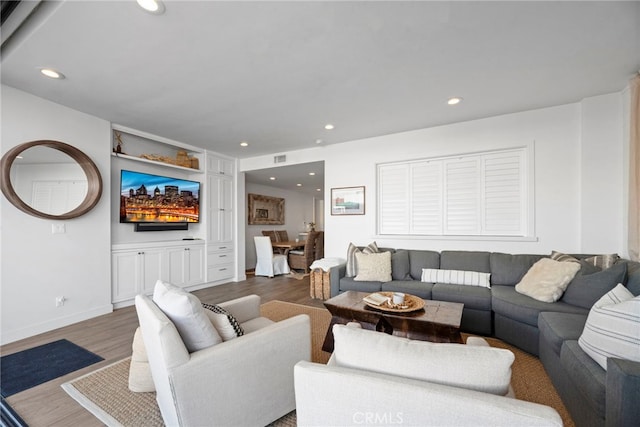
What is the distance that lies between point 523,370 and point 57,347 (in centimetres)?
410

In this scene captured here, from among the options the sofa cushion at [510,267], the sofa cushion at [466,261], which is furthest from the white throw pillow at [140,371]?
the sofa cushion at [510,267]

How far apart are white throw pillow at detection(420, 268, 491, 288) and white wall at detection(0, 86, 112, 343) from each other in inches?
161

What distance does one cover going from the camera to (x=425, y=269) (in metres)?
3.44

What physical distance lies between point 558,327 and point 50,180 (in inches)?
194

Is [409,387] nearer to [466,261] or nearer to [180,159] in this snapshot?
[466,261]

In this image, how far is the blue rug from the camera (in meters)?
2.00

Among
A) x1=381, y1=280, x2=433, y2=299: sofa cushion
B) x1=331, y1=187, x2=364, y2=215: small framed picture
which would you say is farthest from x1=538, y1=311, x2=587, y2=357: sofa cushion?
x1=331, y1=187, x2=364, y2=215: small framed picture

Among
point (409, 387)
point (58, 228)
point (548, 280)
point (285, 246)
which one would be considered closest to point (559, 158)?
point (548, 280)

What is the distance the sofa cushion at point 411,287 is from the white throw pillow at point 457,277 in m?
0.15

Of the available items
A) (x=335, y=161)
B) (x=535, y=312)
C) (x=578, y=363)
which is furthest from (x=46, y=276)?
(x=535, y=312)

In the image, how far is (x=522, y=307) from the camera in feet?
7.81

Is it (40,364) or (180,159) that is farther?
(180,159)

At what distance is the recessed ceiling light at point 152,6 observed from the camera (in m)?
1.61

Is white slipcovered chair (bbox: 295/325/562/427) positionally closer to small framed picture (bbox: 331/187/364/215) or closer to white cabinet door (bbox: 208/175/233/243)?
small framed picture (bbox: 331/187/364/215)
